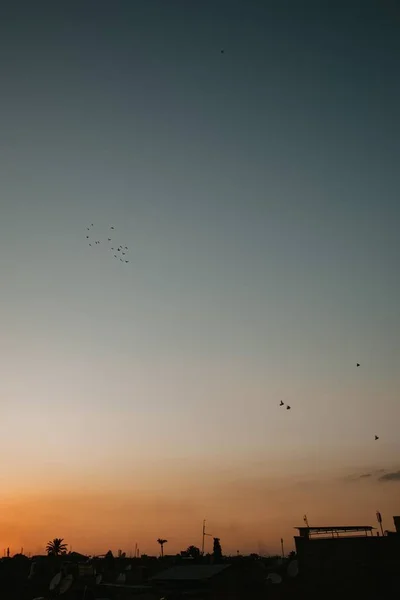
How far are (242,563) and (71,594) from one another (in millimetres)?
15932

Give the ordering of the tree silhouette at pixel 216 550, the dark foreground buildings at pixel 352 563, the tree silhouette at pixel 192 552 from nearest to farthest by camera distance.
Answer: the dark foreground buildings at pixel 352 563
the tree silhouette at pixel 216 550
the tree silhouette at pixel 192 552

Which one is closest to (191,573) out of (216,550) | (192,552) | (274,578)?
(274,578)

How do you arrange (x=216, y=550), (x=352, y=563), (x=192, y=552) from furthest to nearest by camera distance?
(x=192, y=552) < (x=216, y=550) < (x=352, y=563)

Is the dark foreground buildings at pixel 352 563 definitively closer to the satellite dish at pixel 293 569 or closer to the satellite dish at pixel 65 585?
the satellite dish at pixel 293 569

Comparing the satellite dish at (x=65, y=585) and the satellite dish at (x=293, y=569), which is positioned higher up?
the satellite dish at (x=293, y=569)

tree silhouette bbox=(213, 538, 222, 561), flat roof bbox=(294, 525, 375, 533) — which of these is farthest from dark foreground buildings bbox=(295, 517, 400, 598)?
tree silhouette bbox=(213, 538, 222, 561)

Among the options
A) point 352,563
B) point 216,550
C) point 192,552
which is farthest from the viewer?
point 192,552

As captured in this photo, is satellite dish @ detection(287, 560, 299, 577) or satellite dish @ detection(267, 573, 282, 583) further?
satellite dish @ detection(267, 573, 282, 583)

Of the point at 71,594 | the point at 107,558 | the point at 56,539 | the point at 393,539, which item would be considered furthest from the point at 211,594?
the point at 56,539

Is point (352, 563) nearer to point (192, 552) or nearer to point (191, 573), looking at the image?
point (191, 573)

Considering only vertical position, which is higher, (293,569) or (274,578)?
(293,569)

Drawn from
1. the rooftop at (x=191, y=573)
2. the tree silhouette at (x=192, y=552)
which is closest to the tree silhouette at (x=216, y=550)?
the tree silhouette at (x=192, y=552)

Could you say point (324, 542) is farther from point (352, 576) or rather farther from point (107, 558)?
point (107, 558)

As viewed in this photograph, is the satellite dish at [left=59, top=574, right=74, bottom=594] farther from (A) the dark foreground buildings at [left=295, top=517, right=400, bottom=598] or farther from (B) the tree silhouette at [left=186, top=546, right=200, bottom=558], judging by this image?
(B) the tree silhouette at [left=186, top=546, right=200, bottom=558]
